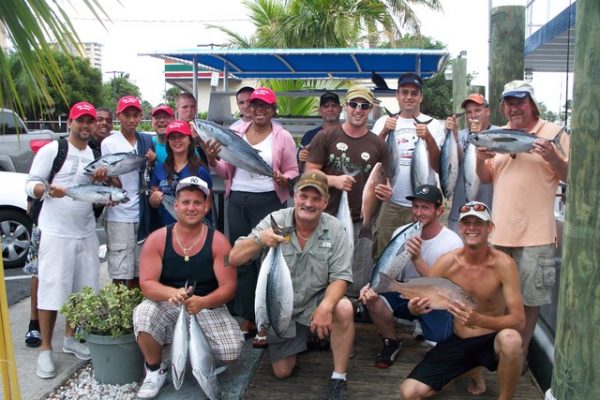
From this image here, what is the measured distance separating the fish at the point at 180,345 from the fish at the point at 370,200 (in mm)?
1456

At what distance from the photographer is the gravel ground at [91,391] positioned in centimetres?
388

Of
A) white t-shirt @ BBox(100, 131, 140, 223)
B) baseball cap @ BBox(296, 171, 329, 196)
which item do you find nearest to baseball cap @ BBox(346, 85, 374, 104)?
baseball cap @ BBox(296, 171, 329, 196)

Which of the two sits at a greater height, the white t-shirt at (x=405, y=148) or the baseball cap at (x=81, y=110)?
the baseball cap at (x=81, y=110)

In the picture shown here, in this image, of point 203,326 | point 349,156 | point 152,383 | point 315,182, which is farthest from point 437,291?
point 152,383

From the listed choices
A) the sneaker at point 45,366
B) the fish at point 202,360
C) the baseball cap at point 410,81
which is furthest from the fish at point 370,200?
the sneaker at point 45,366

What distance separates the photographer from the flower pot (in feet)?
12.9

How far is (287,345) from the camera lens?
3979mm

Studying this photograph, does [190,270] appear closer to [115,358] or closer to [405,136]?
[115,358]

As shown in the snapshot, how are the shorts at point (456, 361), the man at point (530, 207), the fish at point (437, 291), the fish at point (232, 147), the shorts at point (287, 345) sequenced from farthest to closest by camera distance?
the fish at point (232, 147)
the shorts at point (287, 345)
the man at point (530, 207)
the shorts at point (456, 361)
the fish at point (437, 291)

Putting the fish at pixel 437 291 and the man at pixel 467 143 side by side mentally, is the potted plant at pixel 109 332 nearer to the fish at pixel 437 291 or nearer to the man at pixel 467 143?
the fish at pixel 437 291

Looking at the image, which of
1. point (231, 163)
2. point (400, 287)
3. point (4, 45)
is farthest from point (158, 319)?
point (4, 45)

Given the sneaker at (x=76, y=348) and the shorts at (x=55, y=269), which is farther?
the sneaker at (x=76, y=348)

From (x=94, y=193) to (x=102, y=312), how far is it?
32.8 inches

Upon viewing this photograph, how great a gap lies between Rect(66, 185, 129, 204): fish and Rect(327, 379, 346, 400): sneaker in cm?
197
